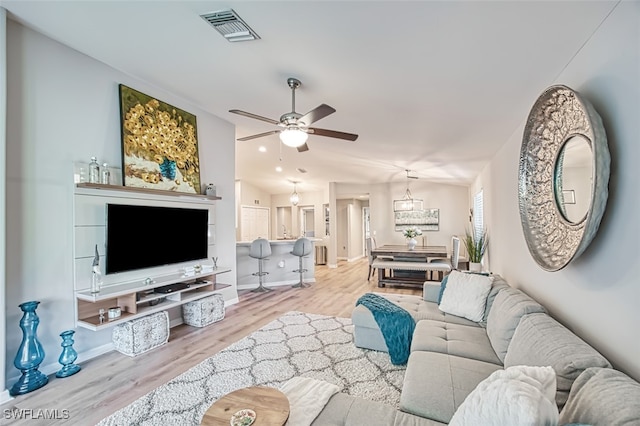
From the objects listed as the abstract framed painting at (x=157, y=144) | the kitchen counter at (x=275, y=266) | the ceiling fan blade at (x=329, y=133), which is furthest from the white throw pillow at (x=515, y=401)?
the kitchen counter at (x=275, y=266)

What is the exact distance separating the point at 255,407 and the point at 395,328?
1734 mm

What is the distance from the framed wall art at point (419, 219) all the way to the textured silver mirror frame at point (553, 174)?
252 inches

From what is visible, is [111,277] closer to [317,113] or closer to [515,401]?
[317,113]

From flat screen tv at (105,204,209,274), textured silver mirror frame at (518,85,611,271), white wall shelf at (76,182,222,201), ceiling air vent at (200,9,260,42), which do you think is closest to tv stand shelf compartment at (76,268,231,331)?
flat screen tv at (105,204,209,274)

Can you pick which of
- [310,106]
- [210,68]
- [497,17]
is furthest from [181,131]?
[497,17]

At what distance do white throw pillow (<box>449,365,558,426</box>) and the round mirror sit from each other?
955 mm

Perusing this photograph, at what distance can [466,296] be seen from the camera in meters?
2.92

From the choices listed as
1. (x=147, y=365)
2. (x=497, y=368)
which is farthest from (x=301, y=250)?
(x=497, y=368)

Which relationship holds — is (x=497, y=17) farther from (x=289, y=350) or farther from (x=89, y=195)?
(x=89, y=195)

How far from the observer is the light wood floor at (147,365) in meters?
2.21

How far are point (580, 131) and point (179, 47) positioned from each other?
3017mm

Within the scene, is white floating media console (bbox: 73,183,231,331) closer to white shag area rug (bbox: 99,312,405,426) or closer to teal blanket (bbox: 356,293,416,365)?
white shag area rug (bbox: 99,312,405,426)

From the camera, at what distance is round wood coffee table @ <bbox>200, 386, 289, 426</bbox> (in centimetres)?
135

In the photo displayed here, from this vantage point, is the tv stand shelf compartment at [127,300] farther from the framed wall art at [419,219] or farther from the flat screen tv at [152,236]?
the framed wall art at [419,219]
